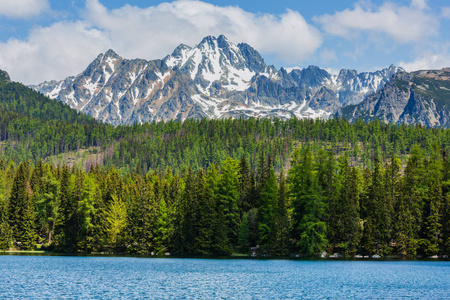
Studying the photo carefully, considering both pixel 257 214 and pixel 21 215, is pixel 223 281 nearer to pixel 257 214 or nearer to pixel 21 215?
pixel 257 214

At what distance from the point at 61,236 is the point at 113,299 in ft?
225

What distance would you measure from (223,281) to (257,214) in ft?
146

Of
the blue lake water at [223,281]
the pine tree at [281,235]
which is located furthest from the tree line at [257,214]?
the blue lake water at [223,281]

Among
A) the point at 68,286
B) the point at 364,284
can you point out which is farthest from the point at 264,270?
the point at 68,286

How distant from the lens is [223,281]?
2125 inches

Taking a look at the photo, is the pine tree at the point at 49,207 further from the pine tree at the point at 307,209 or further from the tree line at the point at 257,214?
the pine tree at the point at 307,209

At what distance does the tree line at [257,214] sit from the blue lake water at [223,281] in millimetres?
17079

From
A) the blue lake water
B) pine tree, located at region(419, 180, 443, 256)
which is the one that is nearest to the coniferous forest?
pine tree, located at region(419, 180, 443, 256)

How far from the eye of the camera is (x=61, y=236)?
10425 centimetres

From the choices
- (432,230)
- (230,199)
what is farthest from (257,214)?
(432,230)

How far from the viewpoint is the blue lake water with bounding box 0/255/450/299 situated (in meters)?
44.8

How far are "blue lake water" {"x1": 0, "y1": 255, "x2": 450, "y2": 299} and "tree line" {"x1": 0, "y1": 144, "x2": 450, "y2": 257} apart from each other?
17.1 metres

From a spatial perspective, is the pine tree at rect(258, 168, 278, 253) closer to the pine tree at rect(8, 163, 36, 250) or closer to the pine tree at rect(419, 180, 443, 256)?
the pine tree at rect(419, 180, 443, 256)

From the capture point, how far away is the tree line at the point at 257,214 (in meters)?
91.4
